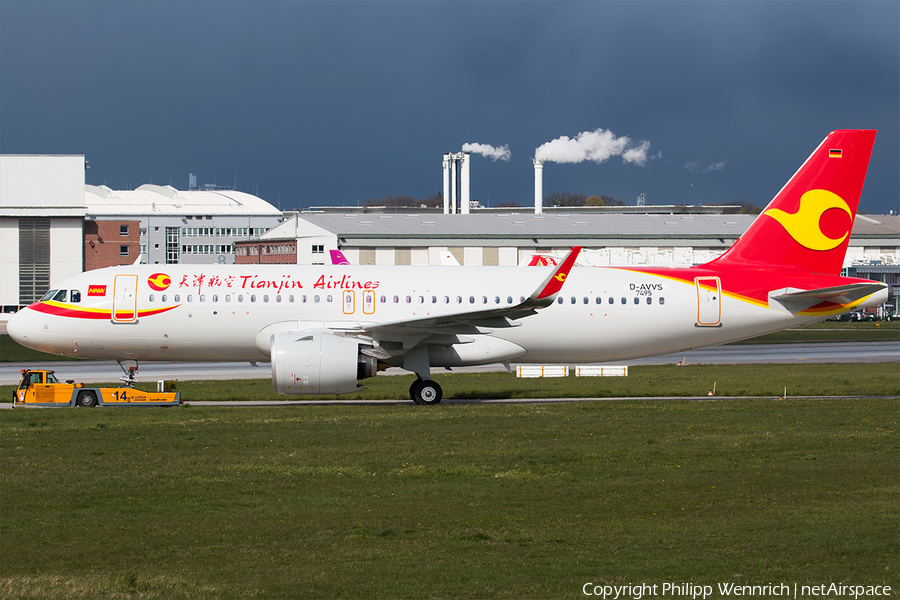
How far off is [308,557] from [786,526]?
6308 mm

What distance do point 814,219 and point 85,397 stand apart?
75.4ft

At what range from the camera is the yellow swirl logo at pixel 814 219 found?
29.8 m

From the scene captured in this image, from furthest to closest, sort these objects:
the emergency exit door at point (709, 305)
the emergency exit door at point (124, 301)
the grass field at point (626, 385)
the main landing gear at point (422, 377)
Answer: the grass field at point (626, 385), the emergency exit door at point (709, 305), the main landing gear at point (422, 377), the emergency exit door at point (124, 301)

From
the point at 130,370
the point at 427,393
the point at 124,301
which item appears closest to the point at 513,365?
the point at 427,393

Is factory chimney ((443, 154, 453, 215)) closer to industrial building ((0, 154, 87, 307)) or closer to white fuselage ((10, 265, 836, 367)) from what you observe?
industrial building ((0, 154, 87, 307))

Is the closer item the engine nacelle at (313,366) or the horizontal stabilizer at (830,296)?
the engine nacelle at (313,366)

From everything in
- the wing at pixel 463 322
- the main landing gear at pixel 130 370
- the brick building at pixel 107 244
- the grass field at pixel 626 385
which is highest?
the brick building at pixel 107 244

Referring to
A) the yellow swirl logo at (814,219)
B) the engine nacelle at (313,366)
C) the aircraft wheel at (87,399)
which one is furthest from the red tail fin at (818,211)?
the aircraft wheel at (87,399)

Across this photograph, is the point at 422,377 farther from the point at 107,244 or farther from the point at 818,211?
the point at 107,244

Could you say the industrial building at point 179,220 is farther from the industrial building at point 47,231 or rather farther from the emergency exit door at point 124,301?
the emergency exit door at point 124,301

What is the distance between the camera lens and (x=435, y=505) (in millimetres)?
13734

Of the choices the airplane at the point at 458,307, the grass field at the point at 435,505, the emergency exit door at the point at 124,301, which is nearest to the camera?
the grass field at the point at 435,505

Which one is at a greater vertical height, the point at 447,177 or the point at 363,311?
the point at 447,177

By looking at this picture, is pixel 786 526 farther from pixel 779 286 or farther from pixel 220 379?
pixel 220 379
